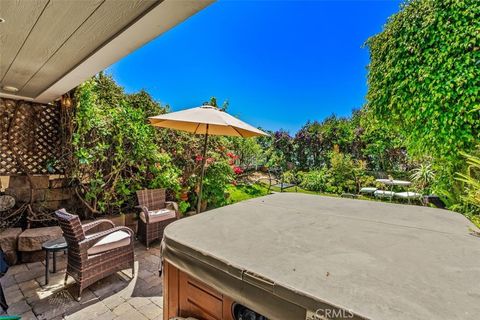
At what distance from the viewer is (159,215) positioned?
438 cm

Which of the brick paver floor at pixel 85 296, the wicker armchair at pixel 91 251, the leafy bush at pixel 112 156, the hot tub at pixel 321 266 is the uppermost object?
the leafy bush at pixel 112 156

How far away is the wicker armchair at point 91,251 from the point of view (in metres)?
2.70

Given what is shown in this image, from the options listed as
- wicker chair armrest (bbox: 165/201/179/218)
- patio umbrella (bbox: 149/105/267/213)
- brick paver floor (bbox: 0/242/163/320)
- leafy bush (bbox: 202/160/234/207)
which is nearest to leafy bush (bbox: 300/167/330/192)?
leafy bush (bbox: 202/160/234/207)

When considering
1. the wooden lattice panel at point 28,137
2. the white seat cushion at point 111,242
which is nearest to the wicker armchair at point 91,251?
the white seat cushion at point 111,242

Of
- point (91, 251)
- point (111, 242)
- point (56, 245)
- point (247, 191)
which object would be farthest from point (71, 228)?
point (247, 191)

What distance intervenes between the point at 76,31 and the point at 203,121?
182 centimetres

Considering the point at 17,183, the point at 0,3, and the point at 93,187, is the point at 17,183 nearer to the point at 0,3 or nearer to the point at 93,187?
the point at 93,187

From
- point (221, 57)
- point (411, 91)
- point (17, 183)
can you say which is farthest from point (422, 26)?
point (221, 57)

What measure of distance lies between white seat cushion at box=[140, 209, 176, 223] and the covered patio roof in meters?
2.51

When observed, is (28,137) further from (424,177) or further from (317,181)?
(424,177)

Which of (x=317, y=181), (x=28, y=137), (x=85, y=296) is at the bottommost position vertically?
(x=85, y=296)

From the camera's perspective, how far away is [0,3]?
170 centimetres

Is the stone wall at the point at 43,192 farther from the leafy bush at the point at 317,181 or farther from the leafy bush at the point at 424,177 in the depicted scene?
the leafy bush at the point at 424,177

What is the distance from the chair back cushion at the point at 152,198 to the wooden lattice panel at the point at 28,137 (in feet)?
5.27
